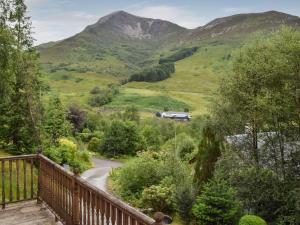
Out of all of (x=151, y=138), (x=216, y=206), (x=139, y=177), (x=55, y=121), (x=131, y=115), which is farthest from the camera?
(x=131, y=115)

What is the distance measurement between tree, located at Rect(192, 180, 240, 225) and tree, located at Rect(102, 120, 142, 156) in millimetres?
33823

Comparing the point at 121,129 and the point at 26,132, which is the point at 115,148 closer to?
the point at 121,129

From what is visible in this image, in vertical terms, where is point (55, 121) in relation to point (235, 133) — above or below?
below

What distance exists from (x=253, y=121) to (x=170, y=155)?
750cm

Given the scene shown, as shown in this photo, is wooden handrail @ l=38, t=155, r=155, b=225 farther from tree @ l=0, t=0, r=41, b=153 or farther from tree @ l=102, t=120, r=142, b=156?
tree @ l=102, t=120, r=142, b=156

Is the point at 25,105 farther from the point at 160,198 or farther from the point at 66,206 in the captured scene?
the point at 66,206

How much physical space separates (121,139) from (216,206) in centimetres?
3444

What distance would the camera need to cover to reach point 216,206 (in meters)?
16.5

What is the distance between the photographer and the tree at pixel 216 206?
16.3 metres

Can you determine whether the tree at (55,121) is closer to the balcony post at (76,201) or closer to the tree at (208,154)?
the tree at (208,154)

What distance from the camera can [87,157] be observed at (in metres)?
41.2

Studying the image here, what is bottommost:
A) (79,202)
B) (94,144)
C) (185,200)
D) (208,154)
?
(94,144)

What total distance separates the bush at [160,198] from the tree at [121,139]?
94.5ft

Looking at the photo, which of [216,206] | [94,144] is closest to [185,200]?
[216,206]
